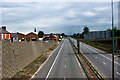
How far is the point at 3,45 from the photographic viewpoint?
49.9ft

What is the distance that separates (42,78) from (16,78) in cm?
348

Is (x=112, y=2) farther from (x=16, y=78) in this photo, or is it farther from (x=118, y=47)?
(x=118, y=47)

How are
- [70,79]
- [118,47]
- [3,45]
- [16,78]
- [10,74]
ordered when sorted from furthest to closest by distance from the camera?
[118,47], [70,79], [16,78], [10,74], [3,45]

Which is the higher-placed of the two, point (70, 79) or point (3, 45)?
point (3, 45)

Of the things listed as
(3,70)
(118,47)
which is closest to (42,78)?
(3,70)

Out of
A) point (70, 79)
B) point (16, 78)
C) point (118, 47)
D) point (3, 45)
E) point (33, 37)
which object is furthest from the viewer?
point (33, 37)

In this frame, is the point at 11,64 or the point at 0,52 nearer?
the point at 0,52

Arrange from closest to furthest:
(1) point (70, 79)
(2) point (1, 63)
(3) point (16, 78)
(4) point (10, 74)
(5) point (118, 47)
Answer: (2) point (1, 63), (4) point (10, 74), (3) point (16, 78), (1) point (70, 79), (5) point (118, 47)

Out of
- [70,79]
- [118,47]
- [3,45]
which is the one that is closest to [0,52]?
[3,45]

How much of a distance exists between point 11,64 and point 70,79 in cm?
731

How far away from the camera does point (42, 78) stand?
19.8 meters

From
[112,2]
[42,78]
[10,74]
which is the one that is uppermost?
[112,2]

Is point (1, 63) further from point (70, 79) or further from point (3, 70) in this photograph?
point (70, 79)

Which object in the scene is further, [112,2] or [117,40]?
[117,40]
